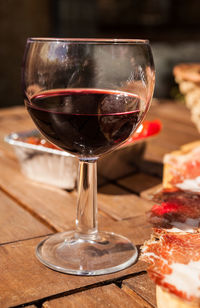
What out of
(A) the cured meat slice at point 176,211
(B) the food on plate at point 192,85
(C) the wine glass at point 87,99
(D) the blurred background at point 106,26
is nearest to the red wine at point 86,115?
(C) the wine glass at point 87,99

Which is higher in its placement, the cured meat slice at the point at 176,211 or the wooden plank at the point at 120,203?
the cured meat slice at the point at 176,211

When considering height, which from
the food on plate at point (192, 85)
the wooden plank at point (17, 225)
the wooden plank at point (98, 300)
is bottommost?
the wooden plank at point (17, 225)

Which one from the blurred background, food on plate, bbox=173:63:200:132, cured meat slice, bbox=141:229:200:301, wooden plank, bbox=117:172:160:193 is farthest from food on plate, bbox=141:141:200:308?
the blurred background

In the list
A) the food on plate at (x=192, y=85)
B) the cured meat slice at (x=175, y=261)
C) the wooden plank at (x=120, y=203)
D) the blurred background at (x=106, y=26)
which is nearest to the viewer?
the cured meat slice at (x=175, y=261)

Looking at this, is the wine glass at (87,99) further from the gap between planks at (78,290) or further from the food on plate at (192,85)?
the food on plate at (192,85)

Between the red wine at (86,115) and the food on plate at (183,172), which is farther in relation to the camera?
the food on plate at (183,172)

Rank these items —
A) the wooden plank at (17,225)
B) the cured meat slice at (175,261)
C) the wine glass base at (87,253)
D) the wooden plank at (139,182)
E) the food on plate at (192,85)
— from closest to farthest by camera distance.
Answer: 1. the cured meat slice at (175,261)
2. the wine glass base at (87,253)
3. the wooden plank at (17,225)
4. the wooden plank at (139,182)
5. the food on plate at (192,85)

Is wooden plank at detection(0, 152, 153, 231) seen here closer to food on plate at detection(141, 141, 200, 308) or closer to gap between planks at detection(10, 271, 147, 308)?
food on plate at detection(141, 141, 200, 308)

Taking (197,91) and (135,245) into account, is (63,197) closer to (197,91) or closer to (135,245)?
(135,245)
